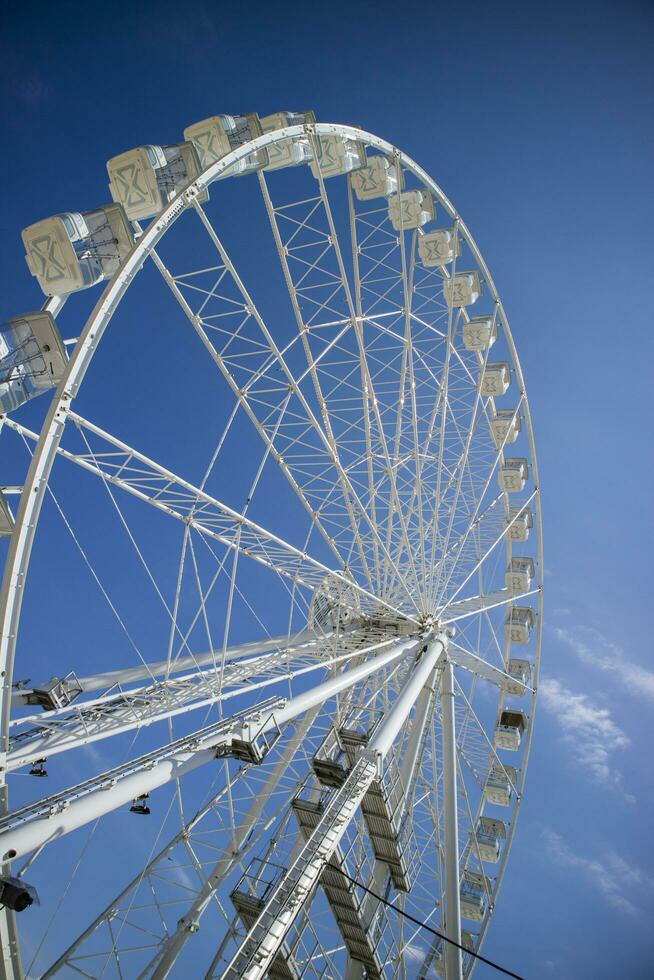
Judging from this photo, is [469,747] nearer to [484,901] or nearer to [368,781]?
[484,901]

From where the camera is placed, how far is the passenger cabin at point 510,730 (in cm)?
2384

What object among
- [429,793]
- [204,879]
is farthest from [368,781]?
[429,793]

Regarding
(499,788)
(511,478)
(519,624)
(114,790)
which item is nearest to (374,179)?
(511,478)

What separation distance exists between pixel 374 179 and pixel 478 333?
6.41 metres

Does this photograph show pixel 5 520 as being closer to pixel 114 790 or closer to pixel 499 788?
pixel 114 790

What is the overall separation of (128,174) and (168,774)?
9.76m

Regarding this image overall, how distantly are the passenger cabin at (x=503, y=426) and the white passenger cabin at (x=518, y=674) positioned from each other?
28.5ft

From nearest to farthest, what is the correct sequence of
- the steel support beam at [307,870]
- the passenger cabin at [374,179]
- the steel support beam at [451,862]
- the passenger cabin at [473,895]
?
1. the steel support beam at [307,870]
2. the steel support beam at [451,862]
3. the passenger cabin at [374,179]
4. the passenger cabin at [473,895]

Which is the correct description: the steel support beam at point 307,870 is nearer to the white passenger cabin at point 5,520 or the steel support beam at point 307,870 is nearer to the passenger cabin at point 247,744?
the passenger cabin at point 247,744

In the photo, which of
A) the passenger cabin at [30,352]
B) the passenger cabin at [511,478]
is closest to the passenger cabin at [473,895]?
the passenger cabin at [511,478]

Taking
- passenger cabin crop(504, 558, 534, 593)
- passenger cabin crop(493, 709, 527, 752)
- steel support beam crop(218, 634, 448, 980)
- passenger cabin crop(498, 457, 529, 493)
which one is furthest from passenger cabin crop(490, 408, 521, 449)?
steel support beam crop(218, 634, 448, 980)

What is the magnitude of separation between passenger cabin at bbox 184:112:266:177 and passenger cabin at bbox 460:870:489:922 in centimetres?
2301

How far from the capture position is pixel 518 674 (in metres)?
24.8

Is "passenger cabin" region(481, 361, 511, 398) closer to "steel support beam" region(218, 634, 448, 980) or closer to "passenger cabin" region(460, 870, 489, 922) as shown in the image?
"steel support beam" region(218, 634, 448, 980)
